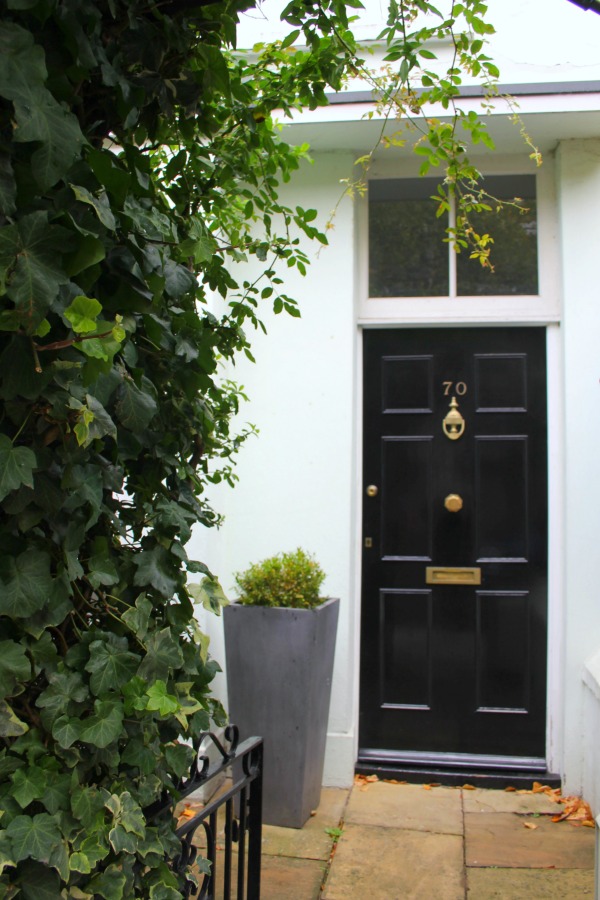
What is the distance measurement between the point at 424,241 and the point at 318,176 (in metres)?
0.72

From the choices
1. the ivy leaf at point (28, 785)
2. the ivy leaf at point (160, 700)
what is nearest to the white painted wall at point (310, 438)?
the ivy leaf at point (160, 700)

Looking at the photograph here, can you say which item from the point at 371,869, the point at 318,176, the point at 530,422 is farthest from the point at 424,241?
the point at 371,869

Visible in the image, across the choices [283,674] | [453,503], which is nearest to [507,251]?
[453,503]

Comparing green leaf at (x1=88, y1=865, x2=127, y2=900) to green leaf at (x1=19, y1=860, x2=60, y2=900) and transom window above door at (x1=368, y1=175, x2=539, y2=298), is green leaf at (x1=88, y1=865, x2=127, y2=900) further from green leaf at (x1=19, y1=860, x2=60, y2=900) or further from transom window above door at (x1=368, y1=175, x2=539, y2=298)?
transom window above door at (x1=368, y1=175, x2=539, y2=298)

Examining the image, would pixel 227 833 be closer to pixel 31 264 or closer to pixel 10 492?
pixel 10 492

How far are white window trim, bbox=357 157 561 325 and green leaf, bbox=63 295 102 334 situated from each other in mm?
4006

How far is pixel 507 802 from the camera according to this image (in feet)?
14.8

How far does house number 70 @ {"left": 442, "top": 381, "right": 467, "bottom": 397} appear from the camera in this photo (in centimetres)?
498

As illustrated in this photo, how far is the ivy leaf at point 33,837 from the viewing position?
119 cm

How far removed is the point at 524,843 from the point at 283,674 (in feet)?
4.45

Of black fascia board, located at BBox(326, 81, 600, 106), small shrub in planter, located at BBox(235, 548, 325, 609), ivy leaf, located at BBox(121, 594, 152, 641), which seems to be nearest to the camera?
ivy leaf, located at BBox(121, 594, 152, 641)

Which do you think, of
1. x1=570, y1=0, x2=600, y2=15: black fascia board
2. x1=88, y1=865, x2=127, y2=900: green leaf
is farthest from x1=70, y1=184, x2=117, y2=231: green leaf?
x1=570, y1=0, x2=600, y2=15: black fascia board

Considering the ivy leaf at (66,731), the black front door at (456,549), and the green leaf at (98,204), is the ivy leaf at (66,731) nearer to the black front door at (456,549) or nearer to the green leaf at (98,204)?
the green leaf at (98,204)

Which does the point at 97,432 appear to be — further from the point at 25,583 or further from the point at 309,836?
the point at 309,836
